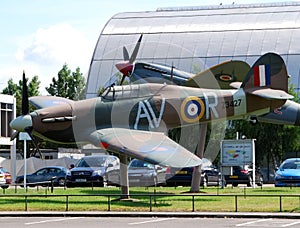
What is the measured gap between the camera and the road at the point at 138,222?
2238 centimetres

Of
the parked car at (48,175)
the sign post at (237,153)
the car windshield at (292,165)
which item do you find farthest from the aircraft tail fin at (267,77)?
the parked car at (48,175)

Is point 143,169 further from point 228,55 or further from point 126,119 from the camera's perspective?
point 228,55

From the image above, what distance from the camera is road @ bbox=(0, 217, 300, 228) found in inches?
881

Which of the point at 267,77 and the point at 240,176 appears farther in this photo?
the point at 240,176

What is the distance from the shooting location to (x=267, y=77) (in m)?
32.5

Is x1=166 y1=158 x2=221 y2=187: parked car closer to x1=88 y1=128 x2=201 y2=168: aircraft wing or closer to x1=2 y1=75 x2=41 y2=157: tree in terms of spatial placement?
x1=88 y1=128 x2=201 y2=168: aircraft wing

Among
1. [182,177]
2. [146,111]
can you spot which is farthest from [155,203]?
[182,177]

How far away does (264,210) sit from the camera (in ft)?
87.5

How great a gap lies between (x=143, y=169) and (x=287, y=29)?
144 feet

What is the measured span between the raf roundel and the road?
7138mm

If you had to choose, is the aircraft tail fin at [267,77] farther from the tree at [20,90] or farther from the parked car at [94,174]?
the tree at [20,90]

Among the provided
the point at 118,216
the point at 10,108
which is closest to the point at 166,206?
the point at 118,216

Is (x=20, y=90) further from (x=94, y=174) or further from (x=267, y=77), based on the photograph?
(x=267, y=77)

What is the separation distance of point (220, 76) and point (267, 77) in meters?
3.10
